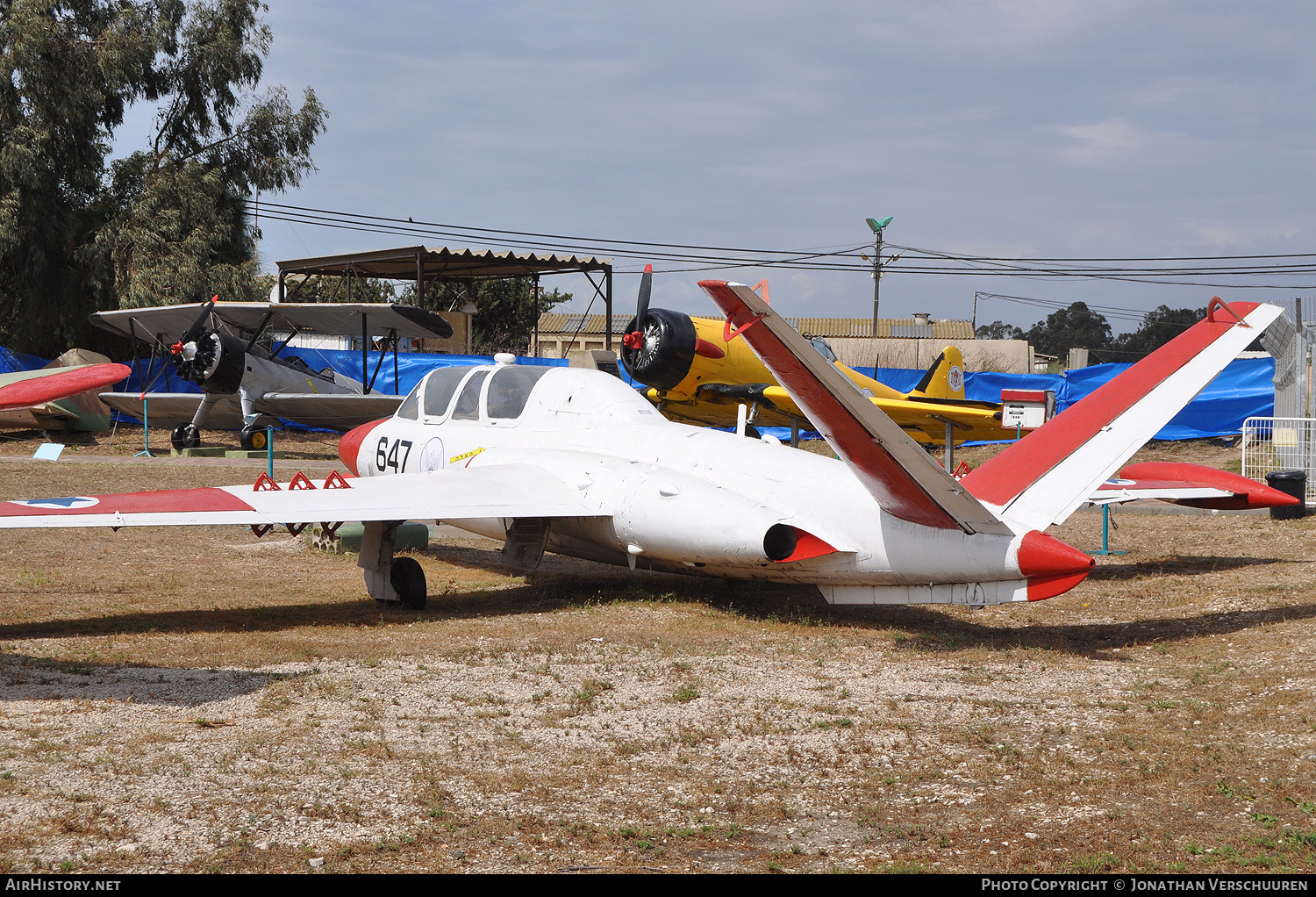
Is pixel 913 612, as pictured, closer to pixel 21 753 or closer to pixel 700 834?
pixel 700 834

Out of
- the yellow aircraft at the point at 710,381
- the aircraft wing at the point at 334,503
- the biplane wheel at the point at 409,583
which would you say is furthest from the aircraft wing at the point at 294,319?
the biplane wheel at the point at 409,583

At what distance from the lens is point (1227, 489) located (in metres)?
10.6

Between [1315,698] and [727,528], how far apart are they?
3.92 metres

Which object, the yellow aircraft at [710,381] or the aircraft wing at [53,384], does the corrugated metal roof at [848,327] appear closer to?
the yellow aircraft at [710,381]

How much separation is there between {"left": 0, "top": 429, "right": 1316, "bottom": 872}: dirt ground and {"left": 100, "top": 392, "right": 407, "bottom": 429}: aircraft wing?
14003 millimetres

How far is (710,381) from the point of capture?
21750 mm

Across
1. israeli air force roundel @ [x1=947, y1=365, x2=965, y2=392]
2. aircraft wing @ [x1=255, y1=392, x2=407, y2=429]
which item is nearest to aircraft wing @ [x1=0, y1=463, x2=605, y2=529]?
aircraft wing @ [x1=255, y1=392, x2=407, y2=429]

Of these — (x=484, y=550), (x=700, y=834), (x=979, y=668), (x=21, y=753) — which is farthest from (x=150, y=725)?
(x=484, y=550)

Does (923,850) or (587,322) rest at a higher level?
(587,322)

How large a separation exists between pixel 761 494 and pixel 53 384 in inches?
270

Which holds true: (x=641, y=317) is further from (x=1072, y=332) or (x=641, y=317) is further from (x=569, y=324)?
(x=1072, y=332)

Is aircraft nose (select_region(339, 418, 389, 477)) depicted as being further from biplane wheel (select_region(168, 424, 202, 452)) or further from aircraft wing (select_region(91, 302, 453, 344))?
biplane wheel (select_region(168, 424, 202, 452))

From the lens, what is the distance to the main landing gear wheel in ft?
82.5

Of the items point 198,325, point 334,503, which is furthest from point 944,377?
point 334,503
